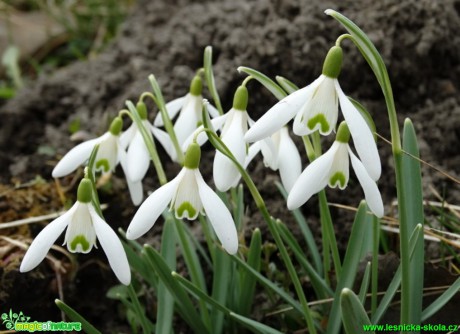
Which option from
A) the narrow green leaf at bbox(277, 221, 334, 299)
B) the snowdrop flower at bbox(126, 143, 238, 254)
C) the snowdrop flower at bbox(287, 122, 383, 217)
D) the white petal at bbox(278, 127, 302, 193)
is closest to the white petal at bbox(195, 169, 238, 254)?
the snowdrop flower at bbox(126, 143, 238, 254)

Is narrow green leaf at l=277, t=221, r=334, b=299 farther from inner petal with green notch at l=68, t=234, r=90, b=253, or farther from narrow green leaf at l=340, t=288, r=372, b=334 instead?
inner petal with green notch at l=68, t=234, r=90, b=253

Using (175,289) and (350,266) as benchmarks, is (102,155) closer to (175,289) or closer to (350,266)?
(175,289)

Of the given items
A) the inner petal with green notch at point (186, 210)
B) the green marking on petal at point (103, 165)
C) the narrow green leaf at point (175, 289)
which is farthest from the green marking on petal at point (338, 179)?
the green marking on petal at point (103, 165)

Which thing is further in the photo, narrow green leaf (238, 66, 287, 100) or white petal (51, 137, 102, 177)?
white petal (51, 137, 102, 177)

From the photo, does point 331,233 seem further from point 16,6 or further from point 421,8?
point 16,6

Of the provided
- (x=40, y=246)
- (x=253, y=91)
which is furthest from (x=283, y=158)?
(x=253, y=91)

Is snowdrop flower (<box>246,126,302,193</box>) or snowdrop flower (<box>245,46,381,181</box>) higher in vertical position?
snowdrop flower (<box>245,46,381,181</box>)
